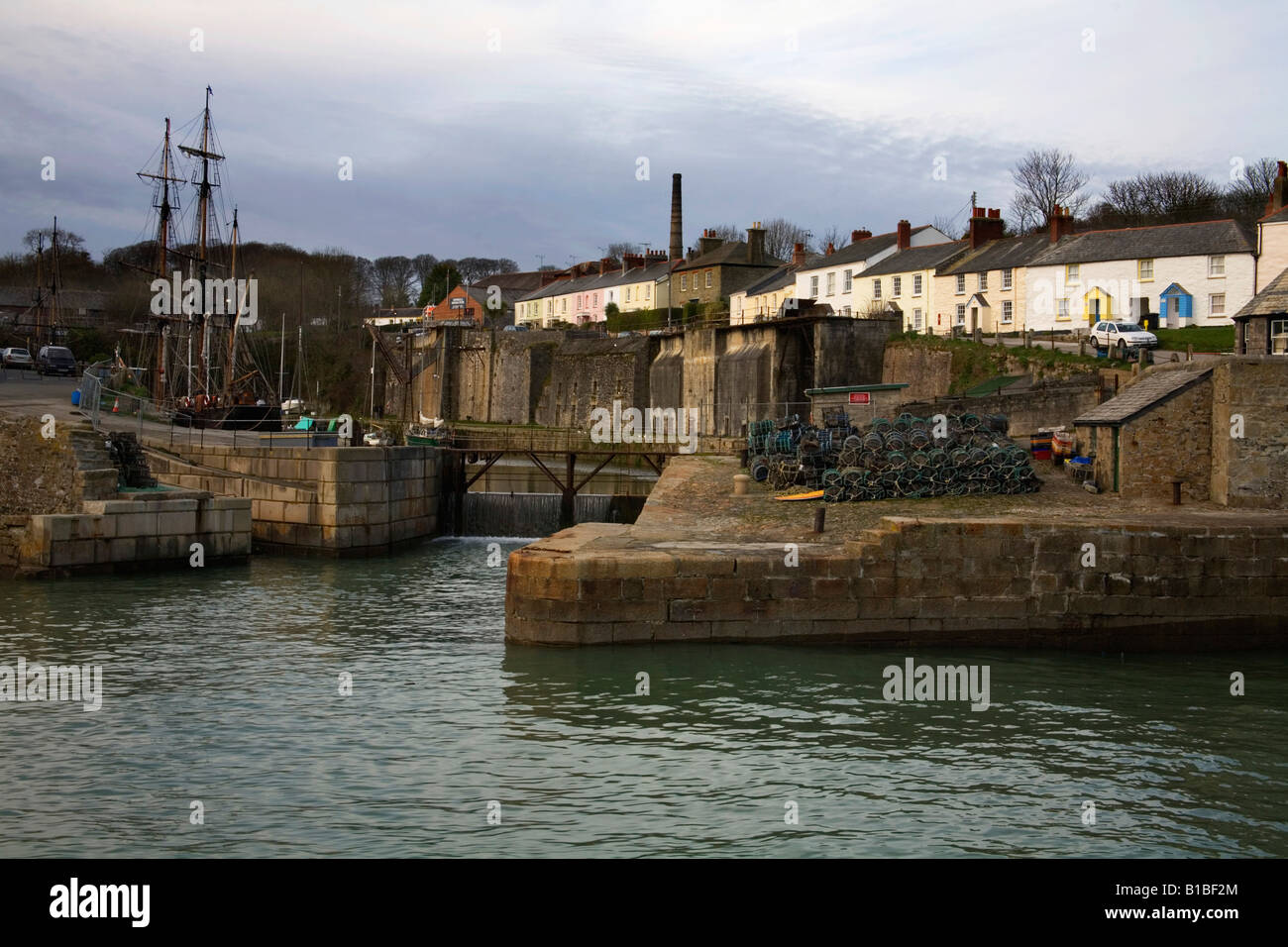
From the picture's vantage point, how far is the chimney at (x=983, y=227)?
2035 inches

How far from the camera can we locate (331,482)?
28.4m

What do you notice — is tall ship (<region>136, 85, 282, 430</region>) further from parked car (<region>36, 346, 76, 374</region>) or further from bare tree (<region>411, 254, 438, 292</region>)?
bare tree (<region>411, 254, 438, 292</region>)

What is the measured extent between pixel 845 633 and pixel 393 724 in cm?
678

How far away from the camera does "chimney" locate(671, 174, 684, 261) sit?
80312 mm

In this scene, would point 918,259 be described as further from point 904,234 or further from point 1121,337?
point 1121,337

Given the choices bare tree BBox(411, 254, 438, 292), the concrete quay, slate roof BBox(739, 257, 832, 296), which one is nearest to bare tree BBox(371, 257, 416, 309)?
bare tree BBox(411, 254, 438, 292)

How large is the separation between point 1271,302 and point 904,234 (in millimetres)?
30131

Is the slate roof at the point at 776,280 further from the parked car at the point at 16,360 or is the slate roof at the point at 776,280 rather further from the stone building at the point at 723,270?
the parked car at the point at 16,360

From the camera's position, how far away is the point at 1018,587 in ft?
54.9

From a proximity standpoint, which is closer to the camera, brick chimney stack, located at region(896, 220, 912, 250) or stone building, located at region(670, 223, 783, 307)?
brick chimney stack, located at region(896, 220, 912, 250)

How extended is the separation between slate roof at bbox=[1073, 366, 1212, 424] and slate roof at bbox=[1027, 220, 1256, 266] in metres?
20.4

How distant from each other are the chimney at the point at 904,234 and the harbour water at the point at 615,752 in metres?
42.5
